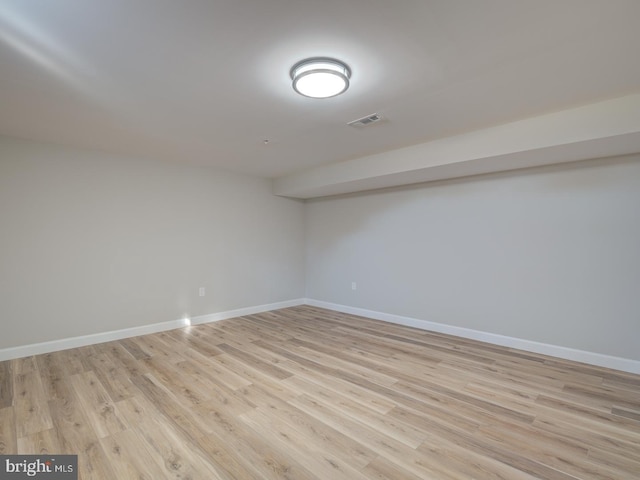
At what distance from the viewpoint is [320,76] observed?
193 cm

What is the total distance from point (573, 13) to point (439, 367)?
2.77 metres

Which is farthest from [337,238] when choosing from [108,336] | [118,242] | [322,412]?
[108,336]

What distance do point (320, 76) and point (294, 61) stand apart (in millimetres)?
184

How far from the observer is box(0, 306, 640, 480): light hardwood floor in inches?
64.3

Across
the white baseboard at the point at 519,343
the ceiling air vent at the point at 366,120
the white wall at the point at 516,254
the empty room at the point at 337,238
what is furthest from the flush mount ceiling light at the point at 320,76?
the white baseboard at the point at 519,343

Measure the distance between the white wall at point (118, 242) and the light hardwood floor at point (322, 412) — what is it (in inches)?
21.8

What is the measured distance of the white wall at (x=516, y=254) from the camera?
292 cm

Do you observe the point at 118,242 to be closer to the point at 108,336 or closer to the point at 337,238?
the point at 108,336

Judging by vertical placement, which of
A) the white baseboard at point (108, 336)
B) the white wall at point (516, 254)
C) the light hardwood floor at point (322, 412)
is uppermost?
the white wall at point (516, 254)

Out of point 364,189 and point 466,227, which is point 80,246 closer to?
point 364,189

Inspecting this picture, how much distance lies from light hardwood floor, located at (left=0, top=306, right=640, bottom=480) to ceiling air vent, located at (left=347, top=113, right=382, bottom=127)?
92.3 inches

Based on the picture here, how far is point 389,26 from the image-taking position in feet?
5.19

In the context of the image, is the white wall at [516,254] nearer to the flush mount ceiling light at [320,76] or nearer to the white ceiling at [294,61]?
the white ceiling at [294,61]

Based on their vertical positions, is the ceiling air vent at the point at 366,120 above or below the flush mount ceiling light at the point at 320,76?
above
